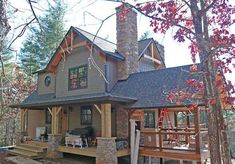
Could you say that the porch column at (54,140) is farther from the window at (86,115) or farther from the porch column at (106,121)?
the porch column at (106,121)

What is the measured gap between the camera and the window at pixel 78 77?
46.2ft

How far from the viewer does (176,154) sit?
976cm

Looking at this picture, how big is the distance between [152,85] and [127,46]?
9.98 feet

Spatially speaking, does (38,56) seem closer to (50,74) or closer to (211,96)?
(50,74)

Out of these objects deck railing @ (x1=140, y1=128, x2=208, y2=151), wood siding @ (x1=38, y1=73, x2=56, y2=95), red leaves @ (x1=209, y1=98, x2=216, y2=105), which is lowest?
deck railing @ (x1=140, y1=128, x2=208, y2=151)

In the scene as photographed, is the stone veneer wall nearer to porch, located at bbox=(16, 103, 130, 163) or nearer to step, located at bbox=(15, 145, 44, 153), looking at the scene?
porch, located at bbox=(16, 103, 130, 163)

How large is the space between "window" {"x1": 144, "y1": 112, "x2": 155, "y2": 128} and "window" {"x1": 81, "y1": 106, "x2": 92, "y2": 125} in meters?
3.18

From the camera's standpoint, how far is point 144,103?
10703 millimetres

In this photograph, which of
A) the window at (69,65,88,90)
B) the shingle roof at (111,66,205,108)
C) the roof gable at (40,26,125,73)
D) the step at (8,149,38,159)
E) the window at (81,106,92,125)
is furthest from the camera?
the window at (69,65,88,90)

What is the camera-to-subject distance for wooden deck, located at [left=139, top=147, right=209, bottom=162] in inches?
363

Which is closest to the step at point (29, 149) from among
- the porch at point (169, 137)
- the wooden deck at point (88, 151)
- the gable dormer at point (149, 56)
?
the wooden deck at point (88, 151)

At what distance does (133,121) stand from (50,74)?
28.8 ft

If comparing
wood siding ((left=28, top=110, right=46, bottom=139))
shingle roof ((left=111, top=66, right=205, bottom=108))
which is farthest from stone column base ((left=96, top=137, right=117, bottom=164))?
wood siding ((left=28, top=110, right=46, bottom=139))

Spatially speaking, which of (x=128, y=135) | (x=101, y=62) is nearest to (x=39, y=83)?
(x=101, y=62)
